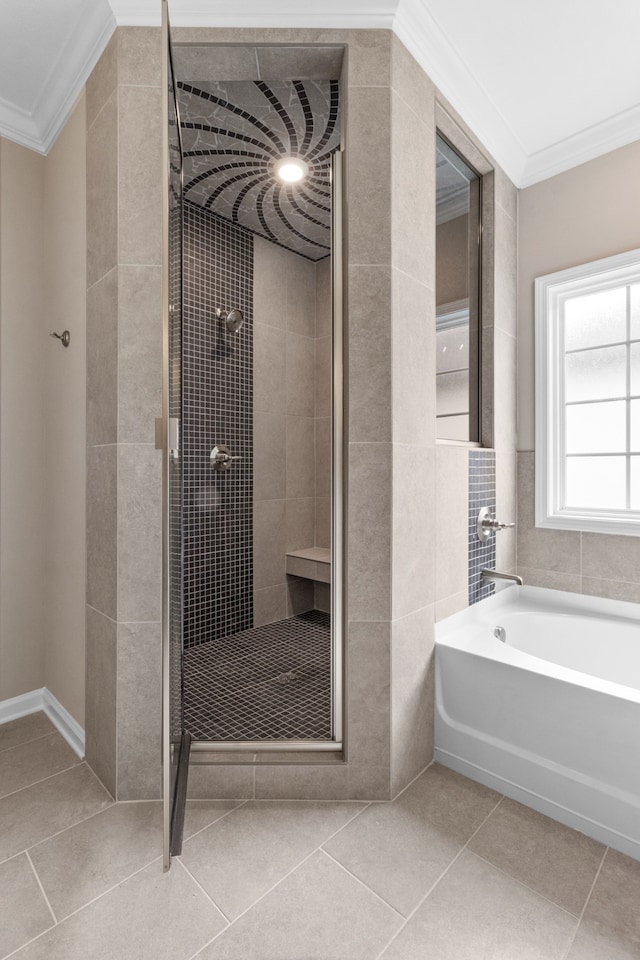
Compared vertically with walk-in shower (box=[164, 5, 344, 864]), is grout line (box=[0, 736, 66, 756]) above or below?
below

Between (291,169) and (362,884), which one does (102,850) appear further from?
(291,169)

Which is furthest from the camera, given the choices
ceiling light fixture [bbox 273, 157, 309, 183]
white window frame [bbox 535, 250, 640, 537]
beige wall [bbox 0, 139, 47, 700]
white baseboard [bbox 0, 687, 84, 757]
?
white window frame [bbox 535, 250, 640, 537]

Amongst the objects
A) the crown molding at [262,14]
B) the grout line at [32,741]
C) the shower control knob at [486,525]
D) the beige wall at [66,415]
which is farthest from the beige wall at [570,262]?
the grout line at [32,741]

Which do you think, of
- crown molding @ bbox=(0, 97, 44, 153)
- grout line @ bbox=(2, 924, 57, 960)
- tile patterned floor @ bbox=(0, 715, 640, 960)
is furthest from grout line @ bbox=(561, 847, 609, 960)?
crown molding @ bbox=(0, 97, 44, 153)

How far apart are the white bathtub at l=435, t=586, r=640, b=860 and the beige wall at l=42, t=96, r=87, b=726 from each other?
1.39 meters

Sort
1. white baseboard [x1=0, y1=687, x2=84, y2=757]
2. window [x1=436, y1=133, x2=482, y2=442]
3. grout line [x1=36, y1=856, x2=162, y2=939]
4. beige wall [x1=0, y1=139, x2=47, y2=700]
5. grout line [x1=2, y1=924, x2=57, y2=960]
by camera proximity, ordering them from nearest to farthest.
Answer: grout line [x1=2, y1=924, x2=57, y2=960]
grout line [x1=36, y1=856, x2=162, y2=939]
white baseboard [x1=0, y1=687, x2=84, y2=757]
window [x1=436, y1=133, x2=482, y2=442]
beige wall [x1=0, y1=139, x2=47, y2=700]

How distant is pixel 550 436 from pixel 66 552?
7.25 ft

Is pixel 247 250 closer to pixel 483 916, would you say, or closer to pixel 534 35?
pixel 534 35

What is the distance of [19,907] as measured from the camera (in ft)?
3.96

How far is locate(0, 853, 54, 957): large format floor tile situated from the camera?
1.13 m

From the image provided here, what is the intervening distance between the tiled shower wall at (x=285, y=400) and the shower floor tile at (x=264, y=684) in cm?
27

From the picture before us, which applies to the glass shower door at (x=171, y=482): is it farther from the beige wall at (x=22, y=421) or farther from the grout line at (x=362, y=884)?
the beige wall at (x=22, y=421)

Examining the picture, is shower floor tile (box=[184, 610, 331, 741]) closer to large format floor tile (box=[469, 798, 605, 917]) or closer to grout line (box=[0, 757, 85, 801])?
grout line (box=[0, 757, 85, 801])

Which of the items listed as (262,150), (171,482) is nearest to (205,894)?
(171,482)
